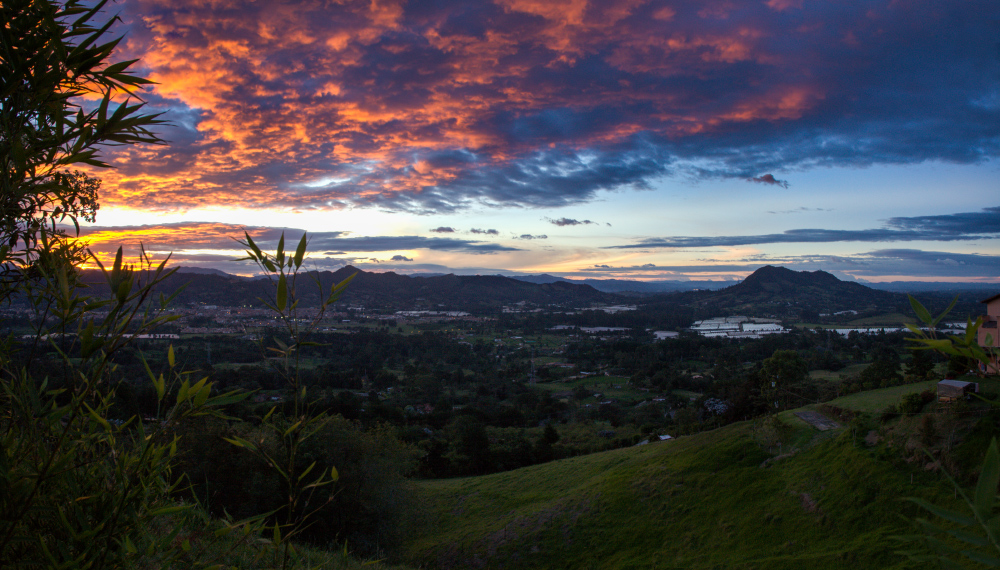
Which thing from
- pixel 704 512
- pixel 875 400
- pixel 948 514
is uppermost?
pixel 948 514

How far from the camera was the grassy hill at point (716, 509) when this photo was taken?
11.3m

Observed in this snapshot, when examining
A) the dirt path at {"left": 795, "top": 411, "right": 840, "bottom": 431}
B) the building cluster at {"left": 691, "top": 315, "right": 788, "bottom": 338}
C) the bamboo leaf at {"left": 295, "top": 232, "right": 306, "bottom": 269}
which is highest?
the bamboo leaf at {"left": 295, "top": 232, "right": 306, "bottom": 269}

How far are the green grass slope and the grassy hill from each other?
0.13 ft

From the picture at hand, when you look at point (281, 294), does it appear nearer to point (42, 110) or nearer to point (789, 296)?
point (42, 110)

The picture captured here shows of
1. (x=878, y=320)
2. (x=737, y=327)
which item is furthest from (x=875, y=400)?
(x=737, y=327)

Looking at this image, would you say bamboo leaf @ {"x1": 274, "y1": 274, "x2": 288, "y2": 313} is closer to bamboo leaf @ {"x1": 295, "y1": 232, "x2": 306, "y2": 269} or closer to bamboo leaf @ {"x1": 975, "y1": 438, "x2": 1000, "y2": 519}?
bamboo leaf @ {"x1": 295, "y1": 232, "x2": 306, "y2": 269}

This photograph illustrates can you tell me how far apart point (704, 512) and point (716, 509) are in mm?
364

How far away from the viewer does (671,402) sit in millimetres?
48594

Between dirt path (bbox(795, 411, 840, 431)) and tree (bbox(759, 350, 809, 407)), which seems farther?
tree (bbox(759, 350, 809, 407))

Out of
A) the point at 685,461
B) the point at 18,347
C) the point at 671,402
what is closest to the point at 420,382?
the point at 671,402

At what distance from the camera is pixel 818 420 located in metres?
16.9

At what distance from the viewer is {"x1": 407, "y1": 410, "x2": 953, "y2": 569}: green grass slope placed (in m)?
11.2

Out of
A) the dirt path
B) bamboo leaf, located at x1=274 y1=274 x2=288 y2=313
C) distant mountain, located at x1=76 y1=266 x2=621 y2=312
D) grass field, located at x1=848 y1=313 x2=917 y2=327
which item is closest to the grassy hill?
the dirt path

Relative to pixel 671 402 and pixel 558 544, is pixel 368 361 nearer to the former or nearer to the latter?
pixel 671 402
